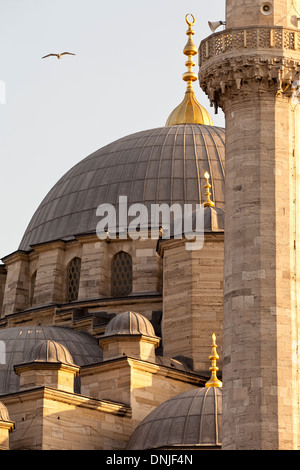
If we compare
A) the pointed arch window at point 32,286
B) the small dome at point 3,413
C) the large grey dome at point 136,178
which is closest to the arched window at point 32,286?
the pointed arch window at point 32,286

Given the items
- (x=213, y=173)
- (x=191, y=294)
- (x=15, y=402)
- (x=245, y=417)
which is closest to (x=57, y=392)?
(x=15, y=402)

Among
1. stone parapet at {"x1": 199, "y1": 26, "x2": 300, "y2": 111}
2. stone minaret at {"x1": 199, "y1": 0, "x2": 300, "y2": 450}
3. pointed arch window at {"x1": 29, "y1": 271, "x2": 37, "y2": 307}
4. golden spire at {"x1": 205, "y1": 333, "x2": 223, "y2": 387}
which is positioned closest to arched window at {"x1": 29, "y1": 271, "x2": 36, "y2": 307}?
pointed arch window at {"x1": 29, "y1": 271, "x2": 37, "y2": 307}

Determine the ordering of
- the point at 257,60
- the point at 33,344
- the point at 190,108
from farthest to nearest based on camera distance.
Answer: the point at 190,108 < the point at 33,344 < the point at 257,60

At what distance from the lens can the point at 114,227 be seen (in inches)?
1799

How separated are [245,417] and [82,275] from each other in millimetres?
18911

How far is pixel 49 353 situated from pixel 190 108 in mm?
18002

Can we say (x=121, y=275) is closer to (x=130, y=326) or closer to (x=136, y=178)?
(x=136, y=178)

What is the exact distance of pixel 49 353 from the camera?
37.0 m

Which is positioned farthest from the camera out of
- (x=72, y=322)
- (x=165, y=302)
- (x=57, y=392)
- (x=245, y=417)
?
(x=72, y=322)

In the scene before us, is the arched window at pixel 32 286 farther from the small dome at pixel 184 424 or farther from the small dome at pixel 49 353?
the small dome at pixel 184 424

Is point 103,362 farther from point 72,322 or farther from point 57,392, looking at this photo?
point 72,322

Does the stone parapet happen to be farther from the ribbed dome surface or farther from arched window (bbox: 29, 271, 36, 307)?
arched window (bbox: 29, 271, 36, 307)

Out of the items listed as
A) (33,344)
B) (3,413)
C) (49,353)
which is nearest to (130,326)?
(49,353)

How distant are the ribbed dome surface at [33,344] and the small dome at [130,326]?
6.24 ft
